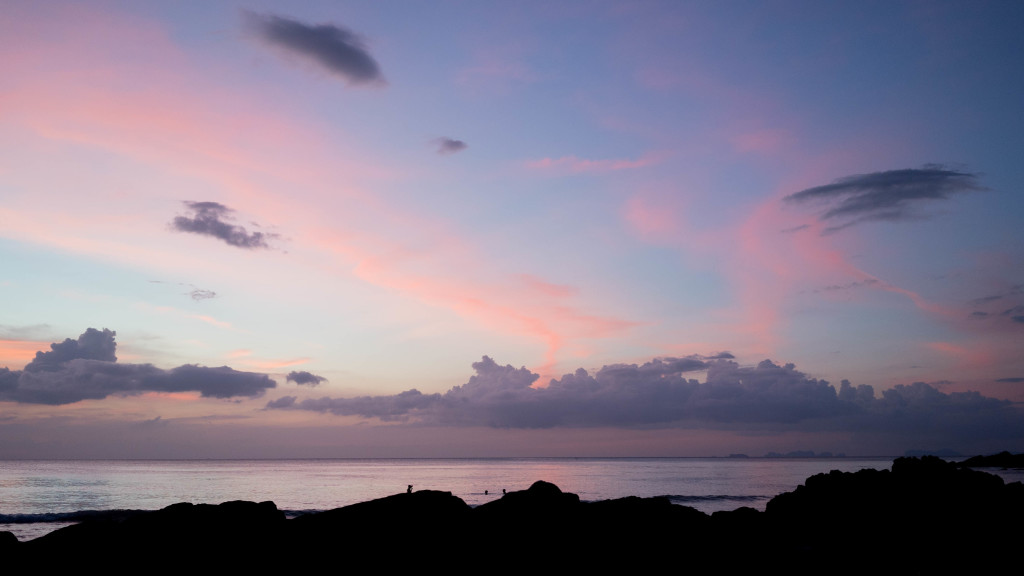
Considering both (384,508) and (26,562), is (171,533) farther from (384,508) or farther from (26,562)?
(384,508)

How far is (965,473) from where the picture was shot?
4412 cm

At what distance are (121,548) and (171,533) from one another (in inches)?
54.8

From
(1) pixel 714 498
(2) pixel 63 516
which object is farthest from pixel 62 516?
(1) pixel 714 498

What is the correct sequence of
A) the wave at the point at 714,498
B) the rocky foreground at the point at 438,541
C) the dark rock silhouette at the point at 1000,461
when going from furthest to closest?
the dark rock silhouette at the point at 1000,461, the wave at the point at 714,498, the rocky foreground at the point at 438,541

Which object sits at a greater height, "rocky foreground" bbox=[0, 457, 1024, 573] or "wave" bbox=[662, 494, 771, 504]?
"rocky foreground" bbox=[0, 457, 1024, 573]

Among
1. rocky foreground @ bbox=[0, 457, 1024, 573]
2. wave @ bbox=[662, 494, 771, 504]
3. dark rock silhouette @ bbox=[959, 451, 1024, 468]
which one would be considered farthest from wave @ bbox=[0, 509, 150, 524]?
dark rock silhouette @ bbox=[959, 451, 1024, 468]

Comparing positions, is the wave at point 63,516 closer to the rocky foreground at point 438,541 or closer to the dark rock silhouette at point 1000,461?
the rocky foreground at point 438,541

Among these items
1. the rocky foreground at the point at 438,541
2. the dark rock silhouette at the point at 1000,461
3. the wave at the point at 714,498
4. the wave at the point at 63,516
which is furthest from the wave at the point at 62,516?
the dark rock silhouette at the point at 1000,461

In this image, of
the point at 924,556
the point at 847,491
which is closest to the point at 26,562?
the point at 924,556

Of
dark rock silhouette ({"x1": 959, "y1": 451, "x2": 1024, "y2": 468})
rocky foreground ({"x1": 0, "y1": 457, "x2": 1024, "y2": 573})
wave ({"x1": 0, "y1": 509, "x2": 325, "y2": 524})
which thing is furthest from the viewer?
dark rock silhouette ({"x1": 959, "y1": 451, "x2": 1024, "y2": 468})

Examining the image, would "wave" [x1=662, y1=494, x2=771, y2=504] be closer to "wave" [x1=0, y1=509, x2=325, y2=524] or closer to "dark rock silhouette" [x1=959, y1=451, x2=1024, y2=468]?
"wave" [x1=0, y1=509, x2=325, y2=524]

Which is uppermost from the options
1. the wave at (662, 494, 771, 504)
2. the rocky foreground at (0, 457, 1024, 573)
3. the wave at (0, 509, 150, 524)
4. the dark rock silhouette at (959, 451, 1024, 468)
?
the rocky foreground at (0, 457, 1024, 573)

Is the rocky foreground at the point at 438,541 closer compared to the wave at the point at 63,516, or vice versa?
the rocky foreground at the point at 438,541

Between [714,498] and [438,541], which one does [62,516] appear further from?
[714,498]
